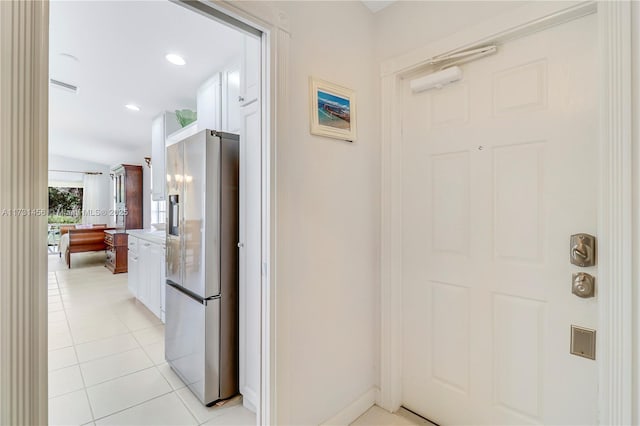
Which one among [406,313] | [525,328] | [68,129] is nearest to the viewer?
[525,328]

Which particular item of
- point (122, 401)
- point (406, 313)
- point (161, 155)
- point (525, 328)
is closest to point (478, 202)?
point (525, 328)

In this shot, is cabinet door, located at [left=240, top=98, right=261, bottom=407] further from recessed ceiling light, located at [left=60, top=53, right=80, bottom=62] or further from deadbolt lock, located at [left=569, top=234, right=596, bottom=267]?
recessed ceiling light, located at [left=60, top=53, right=80, bottom=62]

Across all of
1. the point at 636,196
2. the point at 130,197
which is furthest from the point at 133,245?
the point at 636,196

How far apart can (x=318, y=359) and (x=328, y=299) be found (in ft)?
1.04

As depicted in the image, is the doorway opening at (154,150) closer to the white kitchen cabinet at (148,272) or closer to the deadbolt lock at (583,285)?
the white kitchen cabinet at (148,272)

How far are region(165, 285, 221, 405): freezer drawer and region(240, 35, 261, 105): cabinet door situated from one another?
131 centimetres

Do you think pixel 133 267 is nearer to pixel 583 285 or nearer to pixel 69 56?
pixel 69 56

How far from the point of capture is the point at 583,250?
123cm

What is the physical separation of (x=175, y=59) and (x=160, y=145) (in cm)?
187

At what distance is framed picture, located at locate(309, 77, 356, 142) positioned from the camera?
1562 millimetres

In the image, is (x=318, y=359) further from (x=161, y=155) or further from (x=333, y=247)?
(x=161, y=155)

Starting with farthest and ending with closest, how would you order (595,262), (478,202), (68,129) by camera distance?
(68,129), (478,202), (595,262)

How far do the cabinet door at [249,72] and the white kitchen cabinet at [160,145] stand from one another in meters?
2.49

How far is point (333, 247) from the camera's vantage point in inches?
65.7
